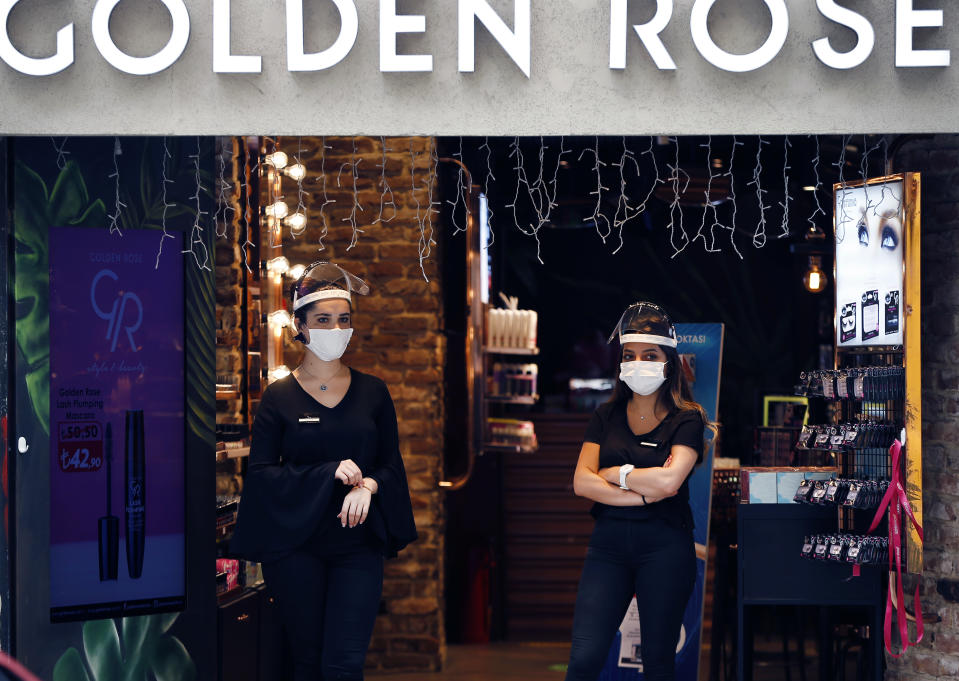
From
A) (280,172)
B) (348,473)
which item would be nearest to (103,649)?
(348,473)

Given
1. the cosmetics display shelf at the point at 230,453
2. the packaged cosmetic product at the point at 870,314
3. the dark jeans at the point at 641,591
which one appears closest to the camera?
the dark jeans at the point at 641,591

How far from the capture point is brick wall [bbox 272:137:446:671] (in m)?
6.09

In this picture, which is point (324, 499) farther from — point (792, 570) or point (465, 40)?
point (792, 570)

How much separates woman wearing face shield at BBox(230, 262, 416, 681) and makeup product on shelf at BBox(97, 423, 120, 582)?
75cm

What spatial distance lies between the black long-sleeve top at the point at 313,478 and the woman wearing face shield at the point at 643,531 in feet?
2.17

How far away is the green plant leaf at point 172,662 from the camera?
4555mm

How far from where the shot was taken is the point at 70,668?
14.1 ft

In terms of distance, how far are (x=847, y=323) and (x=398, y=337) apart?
7.97 feet

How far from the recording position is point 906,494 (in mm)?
4191

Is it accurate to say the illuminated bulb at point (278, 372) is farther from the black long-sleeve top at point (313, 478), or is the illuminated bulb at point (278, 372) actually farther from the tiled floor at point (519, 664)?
the tiled floor at point (519, 664)

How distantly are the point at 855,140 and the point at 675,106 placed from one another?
3445 mm

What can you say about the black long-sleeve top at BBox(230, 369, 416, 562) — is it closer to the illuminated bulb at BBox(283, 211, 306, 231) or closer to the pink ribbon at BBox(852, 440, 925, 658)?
the illuminated bulb at BBox(283, 211, 306, 231)

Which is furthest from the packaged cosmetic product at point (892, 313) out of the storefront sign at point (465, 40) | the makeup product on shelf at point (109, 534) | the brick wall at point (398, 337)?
the makeup product on shelf at point (109, 534)

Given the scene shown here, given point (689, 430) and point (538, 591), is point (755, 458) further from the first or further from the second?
point (538, 591)
